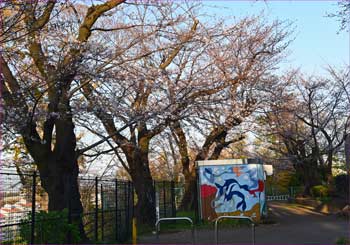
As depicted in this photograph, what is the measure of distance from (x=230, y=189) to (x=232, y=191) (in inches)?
5.3

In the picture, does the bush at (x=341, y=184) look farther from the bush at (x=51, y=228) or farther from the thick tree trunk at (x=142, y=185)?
the bush at (x=51, y=228)

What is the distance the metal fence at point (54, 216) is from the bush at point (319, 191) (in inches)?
598

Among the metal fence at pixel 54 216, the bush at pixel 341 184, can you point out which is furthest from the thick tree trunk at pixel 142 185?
the bush at pixel 341 184

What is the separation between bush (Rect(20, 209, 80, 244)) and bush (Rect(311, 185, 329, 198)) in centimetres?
2412

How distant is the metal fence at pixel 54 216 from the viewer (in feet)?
32.7

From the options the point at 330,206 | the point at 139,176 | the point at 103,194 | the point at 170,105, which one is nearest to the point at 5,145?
the point at 103,194

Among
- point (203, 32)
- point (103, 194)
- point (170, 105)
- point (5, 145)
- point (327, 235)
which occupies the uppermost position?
point (203, 32)

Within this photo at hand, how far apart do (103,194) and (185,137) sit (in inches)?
395

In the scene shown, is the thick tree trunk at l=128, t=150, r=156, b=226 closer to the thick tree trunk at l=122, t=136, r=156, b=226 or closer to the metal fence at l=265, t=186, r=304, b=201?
the thick tree trunk at l=122, t=136, r=156, b=226

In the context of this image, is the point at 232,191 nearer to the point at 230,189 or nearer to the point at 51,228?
the point at 230,189

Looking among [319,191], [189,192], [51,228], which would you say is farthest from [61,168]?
[319,191]

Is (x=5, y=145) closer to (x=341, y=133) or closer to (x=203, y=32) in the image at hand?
(x=203, y=32)

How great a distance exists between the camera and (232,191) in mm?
22438

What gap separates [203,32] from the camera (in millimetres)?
15219
